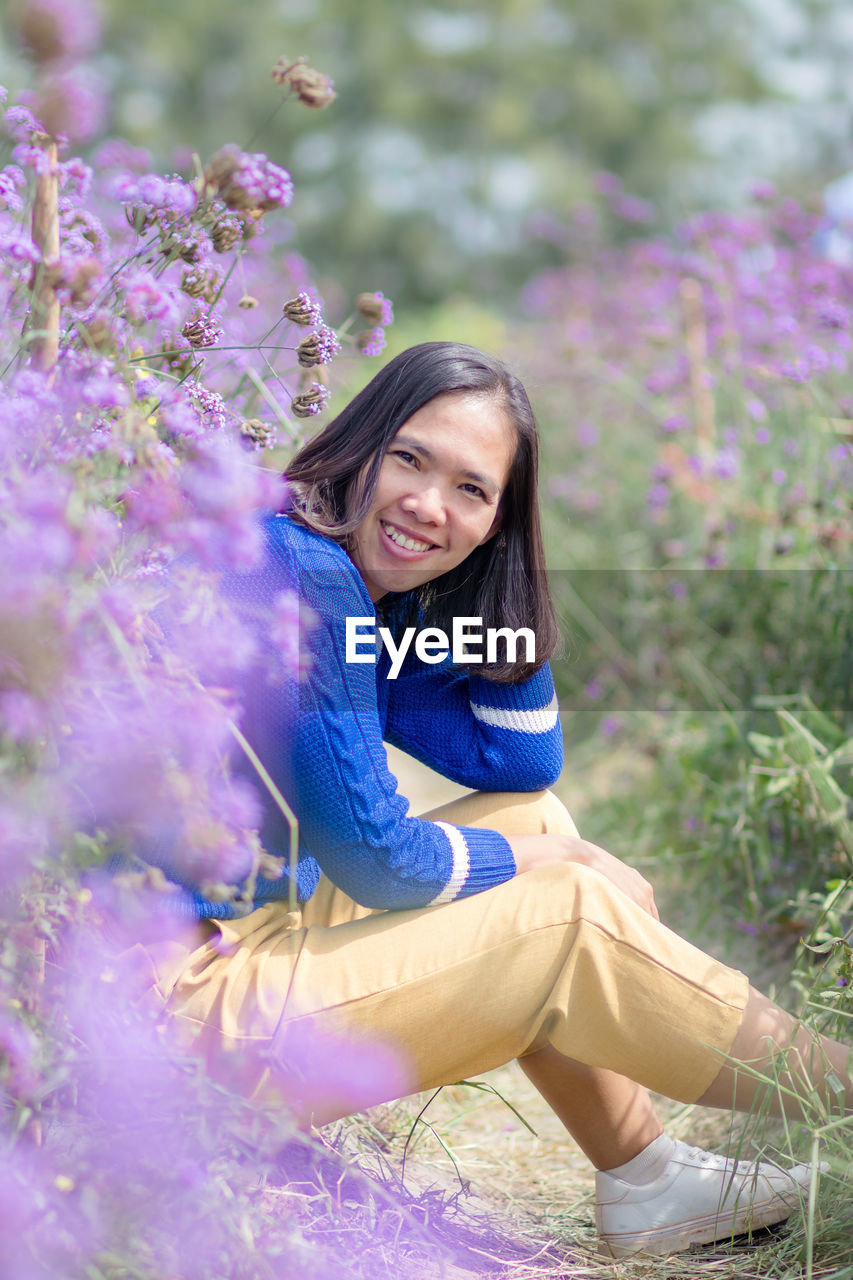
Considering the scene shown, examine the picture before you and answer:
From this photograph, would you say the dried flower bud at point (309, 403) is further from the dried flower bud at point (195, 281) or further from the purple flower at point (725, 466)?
the purple flower at point (725, 466)

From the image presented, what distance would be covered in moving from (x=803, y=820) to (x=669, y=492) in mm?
1246

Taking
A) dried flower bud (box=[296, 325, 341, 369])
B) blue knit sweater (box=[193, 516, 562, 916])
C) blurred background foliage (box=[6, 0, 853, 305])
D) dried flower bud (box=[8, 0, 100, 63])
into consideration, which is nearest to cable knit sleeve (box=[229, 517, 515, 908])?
blue knit sweater (box=[193, 516, 562, 916])

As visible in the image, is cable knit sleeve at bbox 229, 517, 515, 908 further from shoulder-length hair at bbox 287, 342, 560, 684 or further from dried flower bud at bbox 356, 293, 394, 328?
dried flower bud at bbox 356, 293, 394, 328

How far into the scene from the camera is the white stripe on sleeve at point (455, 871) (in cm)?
130

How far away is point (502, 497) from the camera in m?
1.68

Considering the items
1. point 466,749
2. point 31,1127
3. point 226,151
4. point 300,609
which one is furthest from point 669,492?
point 31,1127

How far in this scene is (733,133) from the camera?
1384cm

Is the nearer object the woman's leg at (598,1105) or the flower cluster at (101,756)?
the flower cluster at (101,756)

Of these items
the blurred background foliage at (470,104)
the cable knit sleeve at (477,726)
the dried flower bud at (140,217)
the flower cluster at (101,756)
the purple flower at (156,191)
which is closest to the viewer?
the flower cluster at (101,756)

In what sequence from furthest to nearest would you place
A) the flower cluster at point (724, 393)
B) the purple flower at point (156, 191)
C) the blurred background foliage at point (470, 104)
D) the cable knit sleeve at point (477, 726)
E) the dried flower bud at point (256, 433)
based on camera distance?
1. the blurred background foliage at point (470, 104)
2. the flower cluster at point (724, 393)
3. the cable knit sleeve at point (477, 726)
4. the dried flower bud at point (256, 433)
5. the purple flower at point (156, 191)

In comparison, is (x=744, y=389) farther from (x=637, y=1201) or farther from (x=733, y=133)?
(x=733, y=133)

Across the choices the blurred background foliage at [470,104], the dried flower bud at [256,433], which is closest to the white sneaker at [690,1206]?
the dried flower bud at [256,433]

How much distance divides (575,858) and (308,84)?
0.93 m

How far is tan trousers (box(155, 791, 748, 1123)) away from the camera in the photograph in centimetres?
126
